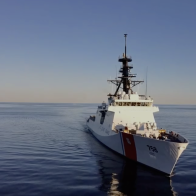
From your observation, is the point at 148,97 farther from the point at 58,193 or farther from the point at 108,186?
the point at 58,193

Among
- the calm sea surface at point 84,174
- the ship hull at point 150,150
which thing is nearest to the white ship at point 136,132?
the ship hull at point 150,150

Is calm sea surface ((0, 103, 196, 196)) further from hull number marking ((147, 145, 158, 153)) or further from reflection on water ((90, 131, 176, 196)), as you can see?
hull number marking ((147, 145, 158, 153))

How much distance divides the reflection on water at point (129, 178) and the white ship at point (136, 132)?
2.42ft

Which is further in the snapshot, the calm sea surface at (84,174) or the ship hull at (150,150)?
the ship hull at (150,150)

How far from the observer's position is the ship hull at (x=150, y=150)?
1473cm

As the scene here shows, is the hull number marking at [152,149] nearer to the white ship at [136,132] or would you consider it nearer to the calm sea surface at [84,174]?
the white ship at [136,132]

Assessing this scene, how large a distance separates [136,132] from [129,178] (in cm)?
538

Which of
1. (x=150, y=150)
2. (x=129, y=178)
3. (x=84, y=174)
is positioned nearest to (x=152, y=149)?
(x=150, y=150)

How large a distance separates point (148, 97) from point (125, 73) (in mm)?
5063

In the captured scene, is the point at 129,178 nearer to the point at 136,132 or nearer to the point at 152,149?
A: the point at 152,149

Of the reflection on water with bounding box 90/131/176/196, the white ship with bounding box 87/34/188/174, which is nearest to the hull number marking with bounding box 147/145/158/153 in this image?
the white ship with bounding box 87/34/188/174

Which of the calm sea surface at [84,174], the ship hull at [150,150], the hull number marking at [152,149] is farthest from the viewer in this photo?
the hull number marking at [152,149]

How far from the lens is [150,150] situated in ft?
53.5

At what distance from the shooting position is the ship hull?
1473cm
